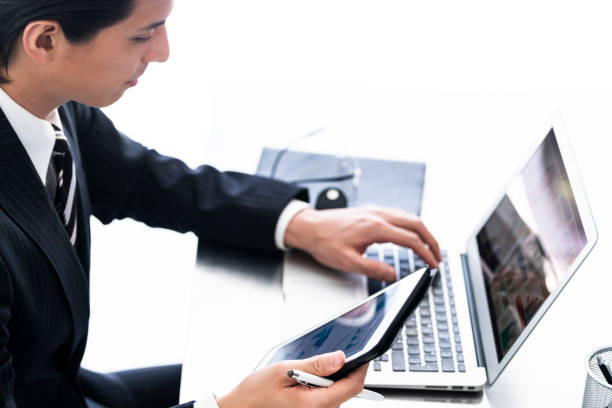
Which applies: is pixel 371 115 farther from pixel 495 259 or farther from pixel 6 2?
pixel 6 2

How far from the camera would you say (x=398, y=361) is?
1.06m

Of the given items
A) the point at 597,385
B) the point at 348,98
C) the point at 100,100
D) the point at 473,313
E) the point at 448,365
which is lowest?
the point at 597,385

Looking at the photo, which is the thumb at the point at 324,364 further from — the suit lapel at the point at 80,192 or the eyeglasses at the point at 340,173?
the eyeglasses at the point at 340,173

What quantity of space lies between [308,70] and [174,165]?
41.7 inches

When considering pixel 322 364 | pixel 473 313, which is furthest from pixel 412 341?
pixel 322 364

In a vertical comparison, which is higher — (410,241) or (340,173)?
(340,173)

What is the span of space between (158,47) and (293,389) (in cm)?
54

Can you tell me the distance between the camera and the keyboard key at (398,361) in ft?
3.45

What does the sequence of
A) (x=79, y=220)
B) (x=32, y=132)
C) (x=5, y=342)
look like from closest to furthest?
(x=5, y=342) < (x=32, y=132) < (x=79, y=220)

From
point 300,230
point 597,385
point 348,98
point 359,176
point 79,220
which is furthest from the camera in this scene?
point 348,98

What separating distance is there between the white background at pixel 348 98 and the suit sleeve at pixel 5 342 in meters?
0.64

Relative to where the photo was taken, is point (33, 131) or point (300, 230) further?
point (300, 230)

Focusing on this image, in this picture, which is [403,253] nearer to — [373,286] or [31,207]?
[373,286]

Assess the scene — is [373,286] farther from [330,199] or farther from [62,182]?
[62,182]
